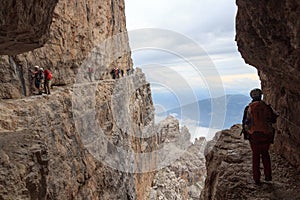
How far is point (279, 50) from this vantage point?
16.8 ft

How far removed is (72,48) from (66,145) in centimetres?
904

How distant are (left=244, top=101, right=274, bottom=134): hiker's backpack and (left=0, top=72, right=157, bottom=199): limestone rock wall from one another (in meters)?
5.25

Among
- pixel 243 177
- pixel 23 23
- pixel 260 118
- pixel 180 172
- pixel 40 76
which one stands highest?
pixel 40 76

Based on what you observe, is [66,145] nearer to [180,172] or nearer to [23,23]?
[23,23]

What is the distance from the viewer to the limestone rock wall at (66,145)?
6098mm

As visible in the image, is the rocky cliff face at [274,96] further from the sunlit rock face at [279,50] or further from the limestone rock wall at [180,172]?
the limestone rock wall at [180,172]

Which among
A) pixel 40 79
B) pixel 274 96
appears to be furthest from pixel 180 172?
pixel 274 96

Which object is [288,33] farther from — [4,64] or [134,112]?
[134,112]

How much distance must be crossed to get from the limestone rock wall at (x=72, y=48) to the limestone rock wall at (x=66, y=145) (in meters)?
1.54

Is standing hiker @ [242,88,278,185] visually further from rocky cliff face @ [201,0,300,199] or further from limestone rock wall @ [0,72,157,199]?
limestone rock wall @ [0,72,157,199]

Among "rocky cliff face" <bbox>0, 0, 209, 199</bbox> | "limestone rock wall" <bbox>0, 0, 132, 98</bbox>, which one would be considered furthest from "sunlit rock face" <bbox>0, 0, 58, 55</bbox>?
"limestone rock wall" <bbox>0, 0, 132, 98</bbox>

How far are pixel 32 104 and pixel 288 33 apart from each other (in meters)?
9.39

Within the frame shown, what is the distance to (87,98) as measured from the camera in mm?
15297

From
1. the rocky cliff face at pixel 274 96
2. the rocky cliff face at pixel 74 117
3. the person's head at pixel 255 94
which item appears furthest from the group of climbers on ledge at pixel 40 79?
the person's head at pixel 255 94
